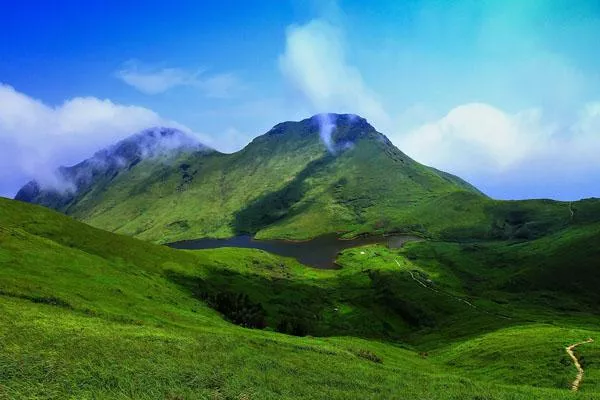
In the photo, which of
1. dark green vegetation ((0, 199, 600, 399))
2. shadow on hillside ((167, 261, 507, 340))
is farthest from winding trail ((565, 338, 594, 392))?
shadow on hillside ((167, 261, 507, 340))

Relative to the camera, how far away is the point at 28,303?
57438 mm

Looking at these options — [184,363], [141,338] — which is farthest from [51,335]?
[184,363]

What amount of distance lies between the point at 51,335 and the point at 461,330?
12166 cm

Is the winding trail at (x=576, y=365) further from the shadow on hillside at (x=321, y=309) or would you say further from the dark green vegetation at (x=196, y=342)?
the shadow on hillside at (x=321, y=309)

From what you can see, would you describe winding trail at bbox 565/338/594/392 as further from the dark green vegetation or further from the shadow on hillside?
the shadow on hillside

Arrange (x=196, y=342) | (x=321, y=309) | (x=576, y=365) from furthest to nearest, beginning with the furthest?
(x=321, y=309), (x=576, y=365), (x=196, y=342)

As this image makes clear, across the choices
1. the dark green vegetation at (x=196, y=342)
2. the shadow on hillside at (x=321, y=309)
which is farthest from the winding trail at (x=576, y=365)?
the shadow on hillside at (x=321, y=309)

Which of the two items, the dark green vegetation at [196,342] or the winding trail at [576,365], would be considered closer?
the dark green vegetation at [196,342]

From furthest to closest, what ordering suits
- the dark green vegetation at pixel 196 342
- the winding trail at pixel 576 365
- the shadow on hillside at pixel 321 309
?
the shadow on hillside at pixel 321 309 < the winding trail at pixel 576 365 < the dark green vegetation at pixel 196 342

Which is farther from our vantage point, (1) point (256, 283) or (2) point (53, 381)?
(1) point (256, 283)

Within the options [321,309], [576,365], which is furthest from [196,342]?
[321,309]

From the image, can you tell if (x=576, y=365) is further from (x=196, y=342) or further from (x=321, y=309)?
(x=321, y=309)

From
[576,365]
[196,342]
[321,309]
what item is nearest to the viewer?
[196,342]

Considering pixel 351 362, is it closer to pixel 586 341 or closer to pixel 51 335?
pixel 51 335
